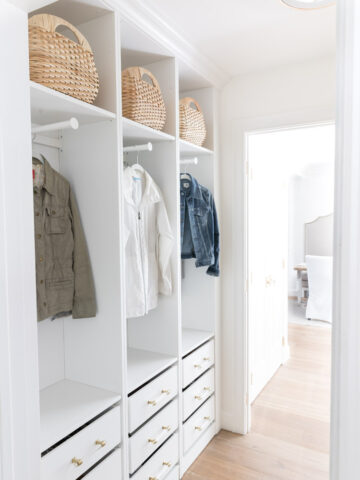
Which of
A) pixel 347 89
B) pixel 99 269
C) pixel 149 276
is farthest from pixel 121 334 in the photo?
pixel 347 89

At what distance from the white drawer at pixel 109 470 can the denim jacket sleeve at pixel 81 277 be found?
0.63 metres

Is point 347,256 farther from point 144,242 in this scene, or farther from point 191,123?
point 191,123

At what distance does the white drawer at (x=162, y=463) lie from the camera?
1782 millimetres

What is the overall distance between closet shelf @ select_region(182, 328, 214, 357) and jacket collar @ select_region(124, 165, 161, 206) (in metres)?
0.96

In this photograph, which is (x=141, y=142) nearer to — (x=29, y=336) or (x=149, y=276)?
(x=149, y=276)

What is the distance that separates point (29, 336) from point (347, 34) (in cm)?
83

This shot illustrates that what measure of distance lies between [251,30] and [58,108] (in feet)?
3.75

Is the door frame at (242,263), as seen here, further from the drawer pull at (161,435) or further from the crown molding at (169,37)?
the drawer pull at (161,435)

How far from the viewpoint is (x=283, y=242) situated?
154 inches

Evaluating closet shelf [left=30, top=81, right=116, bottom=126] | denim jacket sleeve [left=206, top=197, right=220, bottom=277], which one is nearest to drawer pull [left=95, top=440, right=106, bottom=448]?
denim jacket sleeve [left=206, top=197, right=220, bottom=277]

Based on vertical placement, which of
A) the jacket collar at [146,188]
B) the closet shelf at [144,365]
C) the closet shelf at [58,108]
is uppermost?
the closet shelf at [58,108]

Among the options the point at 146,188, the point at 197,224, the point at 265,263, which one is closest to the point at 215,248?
the point at 197,224

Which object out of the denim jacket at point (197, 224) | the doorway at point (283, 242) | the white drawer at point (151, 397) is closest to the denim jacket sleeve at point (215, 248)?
the denim jacket at point (197, 224)

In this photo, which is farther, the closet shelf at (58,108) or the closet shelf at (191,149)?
the closet shelf at (191,149)
